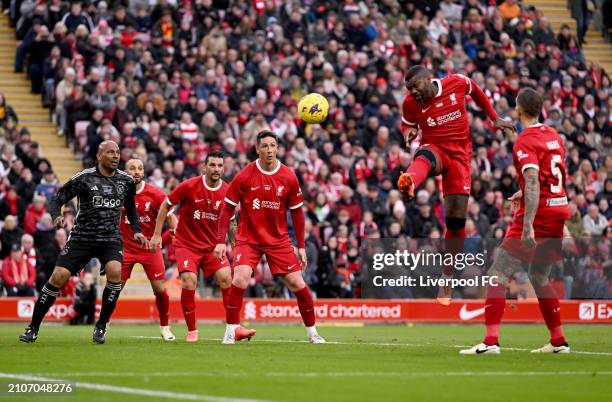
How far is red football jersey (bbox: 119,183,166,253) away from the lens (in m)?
18.9

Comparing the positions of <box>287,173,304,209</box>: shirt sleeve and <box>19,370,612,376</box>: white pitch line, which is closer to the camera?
<box>19,370,612,376</box>: white pitch line

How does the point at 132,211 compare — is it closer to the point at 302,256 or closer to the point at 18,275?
the point at 302,256

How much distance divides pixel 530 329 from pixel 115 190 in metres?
11.0

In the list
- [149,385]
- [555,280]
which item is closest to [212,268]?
[149,385]

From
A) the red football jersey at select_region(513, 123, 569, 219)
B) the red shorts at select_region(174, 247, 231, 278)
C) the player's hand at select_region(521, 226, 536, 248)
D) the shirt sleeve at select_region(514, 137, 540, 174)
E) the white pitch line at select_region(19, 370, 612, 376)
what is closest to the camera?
the white pitch line at select_region(19, 370, 612, 376)

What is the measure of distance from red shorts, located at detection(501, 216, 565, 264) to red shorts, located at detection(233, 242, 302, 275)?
3.46m

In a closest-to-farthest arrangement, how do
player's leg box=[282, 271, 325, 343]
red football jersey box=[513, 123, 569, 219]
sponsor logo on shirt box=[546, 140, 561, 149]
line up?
1. red football jersey box=[513, 123, 569, 219]
2. sponsor logo on shirt box=[546, 140, 561, 149]
3. player's leg box=[282, 271, 325, 343]

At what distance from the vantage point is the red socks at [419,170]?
14969 millimetres

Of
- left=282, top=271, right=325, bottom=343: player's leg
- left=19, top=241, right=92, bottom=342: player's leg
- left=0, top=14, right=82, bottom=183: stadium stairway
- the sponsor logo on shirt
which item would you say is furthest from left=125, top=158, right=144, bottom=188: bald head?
left=0, top=14, right=82, bottom=183: stadium stairway

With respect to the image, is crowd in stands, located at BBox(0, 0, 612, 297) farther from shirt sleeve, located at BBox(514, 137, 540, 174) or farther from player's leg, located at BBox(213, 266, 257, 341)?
shirt sleeve, located at BBox(514, 137, 540, 174)

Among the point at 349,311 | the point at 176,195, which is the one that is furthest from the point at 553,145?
the point at 349,311

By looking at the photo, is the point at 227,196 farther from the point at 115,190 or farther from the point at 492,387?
the point at 492,387

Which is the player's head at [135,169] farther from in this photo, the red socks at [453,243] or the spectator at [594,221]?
the spectator at [594,221]

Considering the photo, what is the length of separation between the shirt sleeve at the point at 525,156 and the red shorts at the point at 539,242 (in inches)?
28.7
